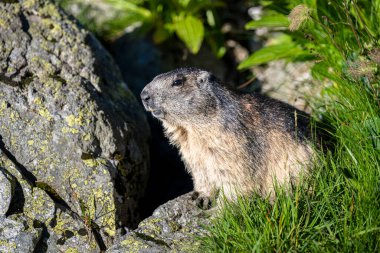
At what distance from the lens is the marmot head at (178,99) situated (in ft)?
19.8

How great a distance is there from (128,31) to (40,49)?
3.64 metres

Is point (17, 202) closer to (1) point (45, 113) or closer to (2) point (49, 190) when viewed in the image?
(2) point (49, 190)

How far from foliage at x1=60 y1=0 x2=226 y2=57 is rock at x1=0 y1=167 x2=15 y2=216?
4.45 metres

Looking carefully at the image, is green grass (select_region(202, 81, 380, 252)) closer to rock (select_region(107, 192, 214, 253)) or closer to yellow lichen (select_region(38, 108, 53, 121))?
rock (select_region(107, 192, 214, 253))

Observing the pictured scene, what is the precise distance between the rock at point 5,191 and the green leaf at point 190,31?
169 inches

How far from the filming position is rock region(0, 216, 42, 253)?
516 centimetres

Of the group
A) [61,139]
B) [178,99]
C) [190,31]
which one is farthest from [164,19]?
[61,139]

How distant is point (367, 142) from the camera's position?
547 cm

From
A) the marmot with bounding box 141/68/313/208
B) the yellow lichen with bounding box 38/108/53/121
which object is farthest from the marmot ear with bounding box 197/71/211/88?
the yellow lichen with bounding box 38/108/53/121

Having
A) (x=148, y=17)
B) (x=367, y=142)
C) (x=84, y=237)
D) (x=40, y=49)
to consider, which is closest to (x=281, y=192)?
(x=367, y=142)

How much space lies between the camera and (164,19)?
979 centimetres

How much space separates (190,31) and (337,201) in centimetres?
491

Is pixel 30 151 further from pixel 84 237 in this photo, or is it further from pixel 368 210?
pixel 368 210

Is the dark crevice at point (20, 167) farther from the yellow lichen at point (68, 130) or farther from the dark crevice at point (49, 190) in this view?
the yellow lichen at point (68, 130)
